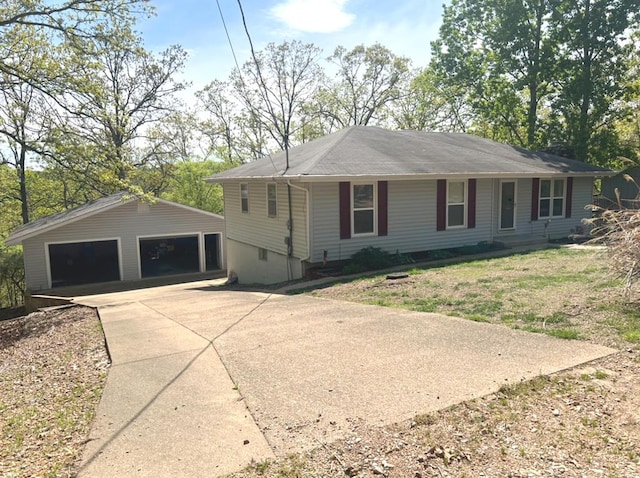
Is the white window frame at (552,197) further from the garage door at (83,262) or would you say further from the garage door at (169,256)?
the garage door at (83,262)

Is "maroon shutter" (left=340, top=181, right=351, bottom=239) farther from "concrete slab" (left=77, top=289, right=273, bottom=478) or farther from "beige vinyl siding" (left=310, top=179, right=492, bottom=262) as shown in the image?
"concrete slab" (left=77, top=289, right=273, bottom=478)

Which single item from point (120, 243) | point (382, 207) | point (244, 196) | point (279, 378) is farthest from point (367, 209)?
point (120, 243)

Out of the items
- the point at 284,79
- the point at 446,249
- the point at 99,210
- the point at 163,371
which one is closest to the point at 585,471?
the point at 163,371

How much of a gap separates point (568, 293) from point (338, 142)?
8321mm

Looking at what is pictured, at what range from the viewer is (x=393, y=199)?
13.2 metres

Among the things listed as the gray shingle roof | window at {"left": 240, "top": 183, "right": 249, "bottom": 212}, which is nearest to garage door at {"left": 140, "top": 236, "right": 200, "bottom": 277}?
the gray shingle roof

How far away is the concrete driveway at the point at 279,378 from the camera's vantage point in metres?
3.69

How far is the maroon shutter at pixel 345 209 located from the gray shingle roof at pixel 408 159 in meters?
0.53

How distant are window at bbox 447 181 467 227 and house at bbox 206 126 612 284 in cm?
3

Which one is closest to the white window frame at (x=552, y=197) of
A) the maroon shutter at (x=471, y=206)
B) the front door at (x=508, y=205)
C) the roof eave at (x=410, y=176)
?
the roof eave at (x=410, y=176)

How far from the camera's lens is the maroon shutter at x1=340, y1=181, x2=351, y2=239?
12.4 m

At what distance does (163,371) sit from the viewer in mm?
5383

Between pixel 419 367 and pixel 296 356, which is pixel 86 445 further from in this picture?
pixel 419 367

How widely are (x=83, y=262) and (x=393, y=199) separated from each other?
14.0 metres
